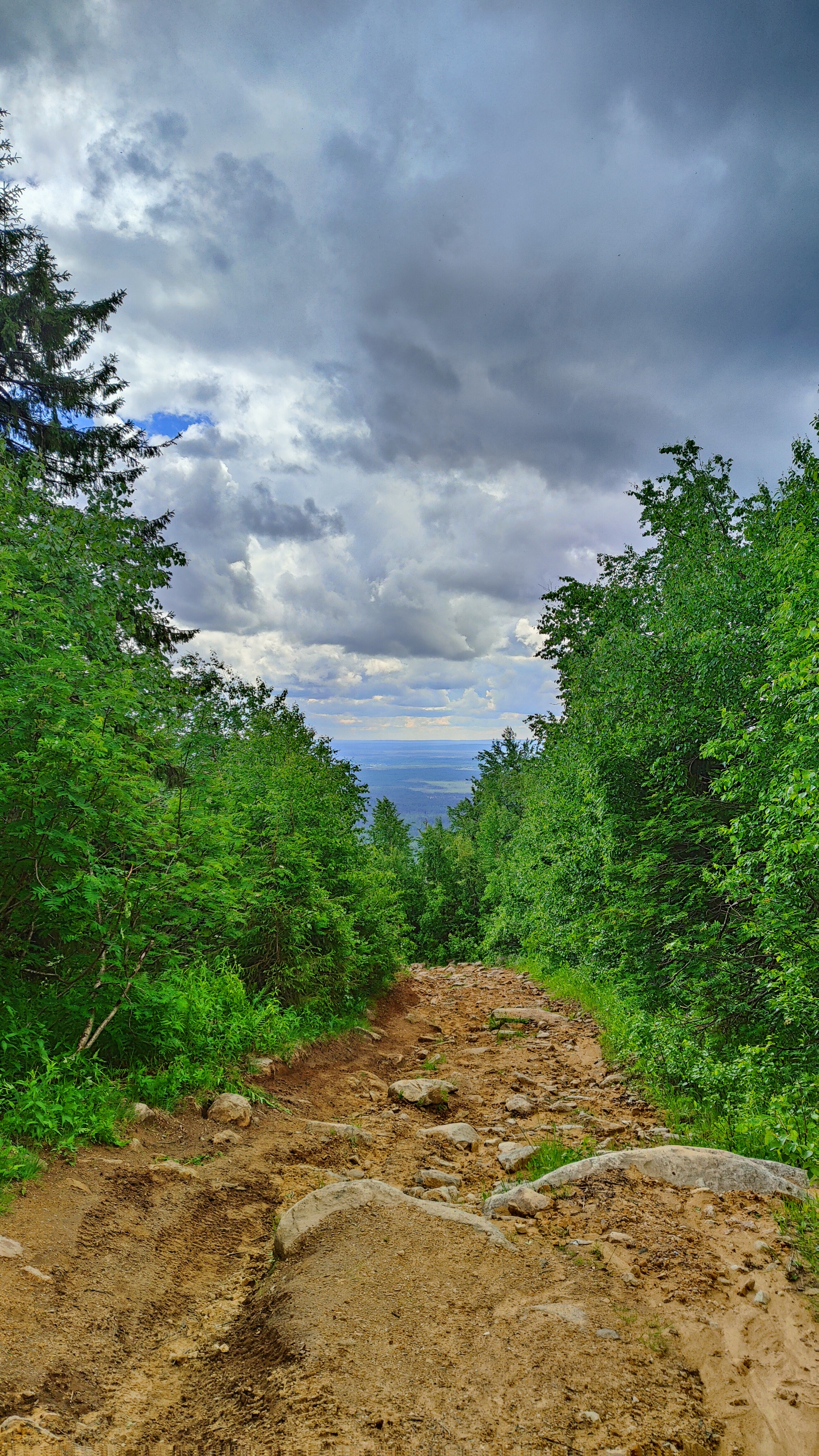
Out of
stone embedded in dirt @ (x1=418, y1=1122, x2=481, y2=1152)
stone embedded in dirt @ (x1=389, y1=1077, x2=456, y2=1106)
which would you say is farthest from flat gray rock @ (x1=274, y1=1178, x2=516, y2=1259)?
stone embedded in dirt @ (x1=389, y1=1077, x2=456, y2=1106)

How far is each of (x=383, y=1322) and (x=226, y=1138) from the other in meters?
3.16

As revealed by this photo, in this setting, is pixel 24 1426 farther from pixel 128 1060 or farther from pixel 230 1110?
pixel 128 1060

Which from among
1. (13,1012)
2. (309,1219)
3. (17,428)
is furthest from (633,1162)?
(17,428)

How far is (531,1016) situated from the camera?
14023 millimetres

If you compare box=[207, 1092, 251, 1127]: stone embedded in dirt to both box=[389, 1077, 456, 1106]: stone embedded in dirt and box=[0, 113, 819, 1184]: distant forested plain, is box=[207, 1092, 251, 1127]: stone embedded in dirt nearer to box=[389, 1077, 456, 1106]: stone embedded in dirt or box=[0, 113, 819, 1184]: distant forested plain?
box=[0, 113, 819, 1184]: distant forested plain

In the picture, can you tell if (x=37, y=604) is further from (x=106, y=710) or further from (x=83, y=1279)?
(x=83, y=1279)

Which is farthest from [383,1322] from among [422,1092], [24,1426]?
[422,1092]

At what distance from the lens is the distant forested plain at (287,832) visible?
5648 millimetres

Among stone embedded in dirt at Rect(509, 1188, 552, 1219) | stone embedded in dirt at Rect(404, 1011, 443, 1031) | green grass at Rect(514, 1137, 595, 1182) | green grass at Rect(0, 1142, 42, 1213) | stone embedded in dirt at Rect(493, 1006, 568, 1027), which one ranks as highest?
green grass at Rect(0, 1142, 42, 1213)

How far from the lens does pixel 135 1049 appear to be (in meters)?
6.69

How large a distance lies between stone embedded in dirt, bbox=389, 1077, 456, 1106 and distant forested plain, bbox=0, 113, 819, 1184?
5.58ft

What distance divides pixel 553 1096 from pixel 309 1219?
4942 millimetres

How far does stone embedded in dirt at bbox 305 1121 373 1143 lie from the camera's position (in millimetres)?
6805

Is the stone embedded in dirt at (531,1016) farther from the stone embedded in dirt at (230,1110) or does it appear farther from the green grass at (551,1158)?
the stone embedded in dirt at (230,1110)
